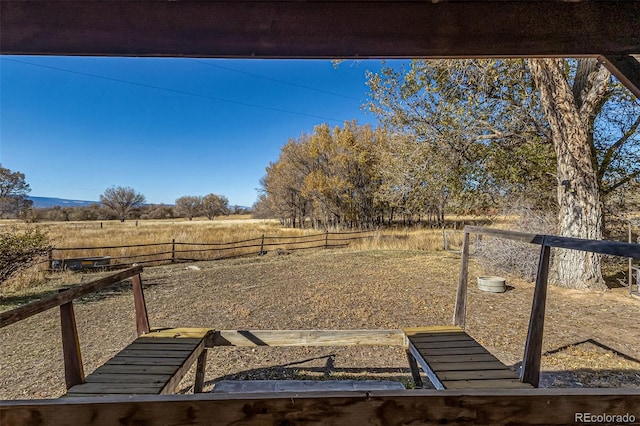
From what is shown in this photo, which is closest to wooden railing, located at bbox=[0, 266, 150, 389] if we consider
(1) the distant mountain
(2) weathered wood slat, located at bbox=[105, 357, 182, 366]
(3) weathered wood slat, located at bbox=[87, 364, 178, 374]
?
(3) weathered wood slat, located at bbox=[87, 364, 178, 374]

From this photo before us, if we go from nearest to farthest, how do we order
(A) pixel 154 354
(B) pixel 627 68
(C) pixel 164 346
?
(B) pixel 627 68 → (A) pixel 154 354 → (C) pixel 164 346

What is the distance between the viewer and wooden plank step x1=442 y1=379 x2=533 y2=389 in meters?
1.94

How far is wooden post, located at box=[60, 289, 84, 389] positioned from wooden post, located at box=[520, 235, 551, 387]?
9.19 ft

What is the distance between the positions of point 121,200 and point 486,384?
50.9 meters

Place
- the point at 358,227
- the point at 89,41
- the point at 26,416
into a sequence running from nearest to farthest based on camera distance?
the point at 26,416
the point at 89,41
the point at 358,227

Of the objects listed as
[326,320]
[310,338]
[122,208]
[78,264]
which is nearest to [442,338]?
[310,338]

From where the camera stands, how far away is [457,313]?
135 inches

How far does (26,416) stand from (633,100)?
9.45 meters

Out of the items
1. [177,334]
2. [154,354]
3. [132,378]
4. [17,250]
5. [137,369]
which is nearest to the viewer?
[132,378]

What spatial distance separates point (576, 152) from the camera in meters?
6.25

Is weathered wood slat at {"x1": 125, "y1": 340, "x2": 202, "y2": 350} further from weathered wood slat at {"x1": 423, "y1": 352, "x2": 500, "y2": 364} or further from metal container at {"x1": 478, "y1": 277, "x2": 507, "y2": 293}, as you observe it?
metal container at {"x1": 478, "y1": 277, "x2": 507, "y2": 293}

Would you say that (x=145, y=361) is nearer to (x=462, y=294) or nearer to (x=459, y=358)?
(x=459, y=358)

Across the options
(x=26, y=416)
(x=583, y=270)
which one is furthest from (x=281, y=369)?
(x=583, y=270)

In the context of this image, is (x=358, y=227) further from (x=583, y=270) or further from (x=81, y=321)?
(x=81, y=321)
